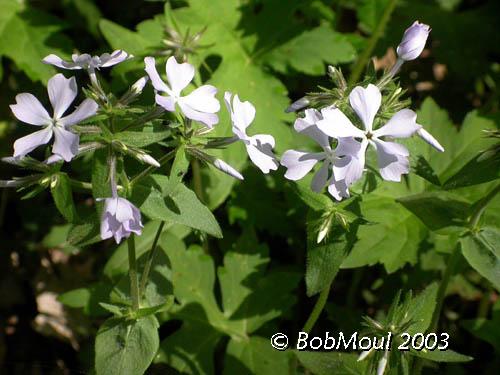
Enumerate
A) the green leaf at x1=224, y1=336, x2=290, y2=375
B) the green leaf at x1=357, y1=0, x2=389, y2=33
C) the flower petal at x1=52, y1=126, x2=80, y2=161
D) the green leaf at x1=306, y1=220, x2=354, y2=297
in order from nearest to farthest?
the flower petal at x1=52, y1=126, x2=80, y2=161 → the green leaf at x1=306, y1=220, x2=354, y2=297 → the green leaf at x1=224, y1=336, x2=290, y2=375 → the green leaf at x1=357, y1=0, x2=389, y2=33

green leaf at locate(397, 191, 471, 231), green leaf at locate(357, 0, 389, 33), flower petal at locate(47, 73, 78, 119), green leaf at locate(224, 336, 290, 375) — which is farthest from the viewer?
green leaf at locate(357, 0, 389, 33)

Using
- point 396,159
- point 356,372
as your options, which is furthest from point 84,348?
point 396,159

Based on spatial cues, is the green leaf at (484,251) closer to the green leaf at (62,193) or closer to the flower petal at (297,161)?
the flower petal at (297,161)

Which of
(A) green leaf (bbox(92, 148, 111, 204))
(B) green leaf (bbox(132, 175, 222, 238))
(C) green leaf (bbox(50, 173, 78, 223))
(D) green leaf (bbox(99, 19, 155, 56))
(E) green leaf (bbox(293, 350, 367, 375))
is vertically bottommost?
(E) green leaf (bbox(293, 350, 367, 375))

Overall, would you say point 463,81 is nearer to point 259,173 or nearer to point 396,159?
point 259,173

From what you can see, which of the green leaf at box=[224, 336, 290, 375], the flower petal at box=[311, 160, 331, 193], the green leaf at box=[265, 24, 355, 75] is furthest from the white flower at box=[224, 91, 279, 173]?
the green leaf at box=[265, 24, 355, 75]

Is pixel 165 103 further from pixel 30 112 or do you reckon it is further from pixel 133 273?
pixel 133 273

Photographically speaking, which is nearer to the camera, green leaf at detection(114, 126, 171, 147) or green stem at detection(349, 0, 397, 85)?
green leaf at detection(114, 126, 171, 147)

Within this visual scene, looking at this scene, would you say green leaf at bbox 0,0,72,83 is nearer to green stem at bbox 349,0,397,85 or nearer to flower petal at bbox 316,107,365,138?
green stem at bbox 349,0,397,85

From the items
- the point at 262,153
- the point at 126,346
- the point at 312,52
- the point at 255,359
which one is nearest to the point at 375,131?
the point at 262,153

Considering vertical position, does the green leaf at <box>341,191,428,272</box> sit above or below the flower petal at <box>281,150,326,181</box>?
below
